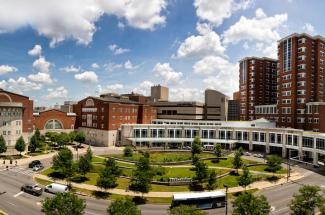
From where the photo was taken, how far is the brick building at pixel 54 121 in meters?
116

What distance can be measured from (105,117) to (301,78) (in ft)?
246

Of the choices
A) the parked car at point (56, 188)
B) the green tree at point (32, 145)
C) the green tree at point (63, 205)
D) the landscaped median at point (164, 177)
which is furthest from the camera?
the green tree at point (32, 145)

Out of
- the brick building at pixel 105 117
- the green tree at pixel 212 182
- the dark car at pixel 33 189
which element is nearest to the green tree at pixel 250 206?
the green tree at pixel 212 182

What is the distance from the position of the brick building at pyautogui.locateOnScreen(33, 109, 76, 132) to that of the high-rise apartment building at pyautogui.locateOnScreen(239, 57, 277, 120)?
81.2 meters

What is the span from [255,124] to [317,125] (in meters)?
21.4

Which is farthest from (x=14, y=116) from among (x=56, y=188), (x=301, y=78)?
(x=301, y=78)

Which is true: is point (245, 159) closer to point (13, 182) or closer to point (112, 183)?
point (112, 183)

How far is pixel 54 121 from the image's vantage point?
120m

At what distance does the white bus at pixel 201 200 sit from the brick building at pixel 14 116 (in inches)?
2784

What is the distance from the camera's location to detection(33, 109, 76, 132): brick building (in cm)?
11562

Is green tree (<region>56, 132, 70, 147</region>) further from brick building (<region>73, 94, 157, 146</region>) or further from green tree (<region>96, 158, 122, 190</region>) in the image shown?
green tree (<region>96, 158, 122, 190</region>)

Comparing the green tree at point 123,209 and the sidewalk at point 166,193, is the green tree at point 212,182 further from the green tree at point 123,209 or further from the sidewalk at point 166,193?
the green tree at point 123,209

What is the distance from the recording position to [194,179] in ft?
200

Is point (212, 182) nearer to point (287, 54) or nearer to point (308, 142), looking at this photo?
point (308, 142)
